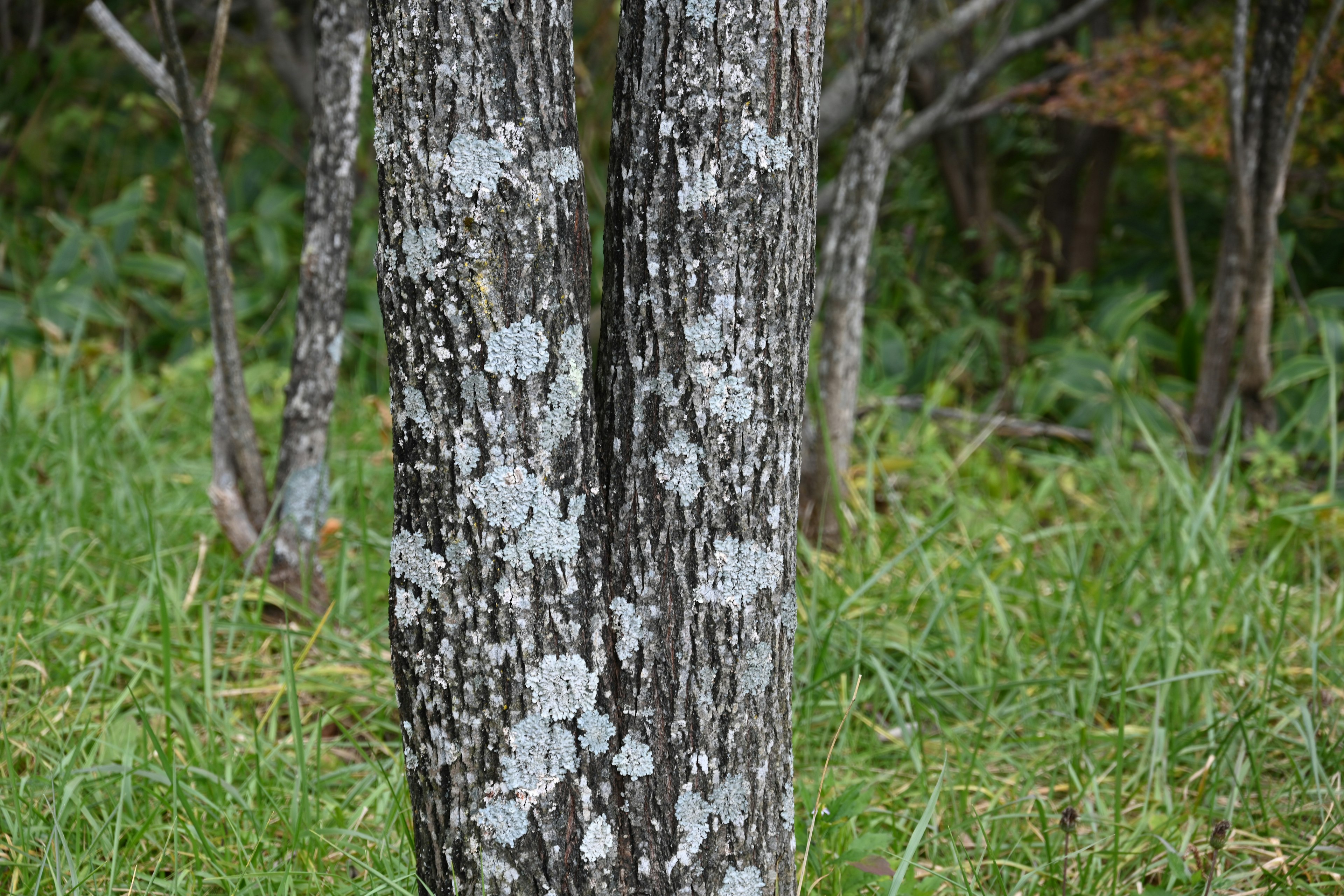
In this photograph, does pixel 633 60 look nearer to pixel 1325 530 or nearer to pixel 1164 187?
pixel 1325 530

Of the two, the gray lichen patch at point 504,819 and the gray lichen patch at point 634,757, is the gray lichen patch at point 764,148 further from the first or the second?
the gray lichen patch at point 504,819

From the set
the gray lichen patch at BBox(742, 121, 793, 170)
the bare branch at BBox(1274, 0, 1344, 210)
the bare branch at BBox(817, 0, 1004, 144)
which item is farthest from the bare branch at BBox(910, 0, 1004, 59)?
the gray lichen patch at BBox(742, 121, 793, 170)

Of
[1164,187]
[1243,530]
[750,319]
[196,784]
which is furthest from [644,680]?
[1164,187]

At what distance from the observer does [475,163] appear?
1146mm

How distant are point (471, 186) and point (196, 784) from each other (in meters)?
1.28

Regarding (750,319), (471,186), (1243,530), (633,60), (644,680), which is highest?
(633,60)

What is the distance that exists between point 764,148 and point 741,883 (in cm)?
97

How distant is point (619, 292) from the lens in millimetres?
1248

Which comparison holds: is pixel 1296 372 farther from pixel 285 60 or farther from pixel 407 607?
pixel 285 60

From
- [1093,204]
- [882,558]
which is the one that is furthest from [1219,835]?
[1093,204]

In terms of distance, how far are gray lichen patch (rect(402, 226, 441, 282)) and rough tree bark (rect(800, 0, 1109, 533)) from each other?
59.7 inches

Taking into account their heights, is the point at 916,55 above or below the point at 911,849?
above

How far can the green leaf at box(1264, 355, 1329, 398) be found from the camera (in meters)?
3.45

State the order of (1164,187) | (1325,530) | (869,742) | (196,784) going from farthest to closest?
(1164,187) < (1325,530) < (869,742) < (196,784)
